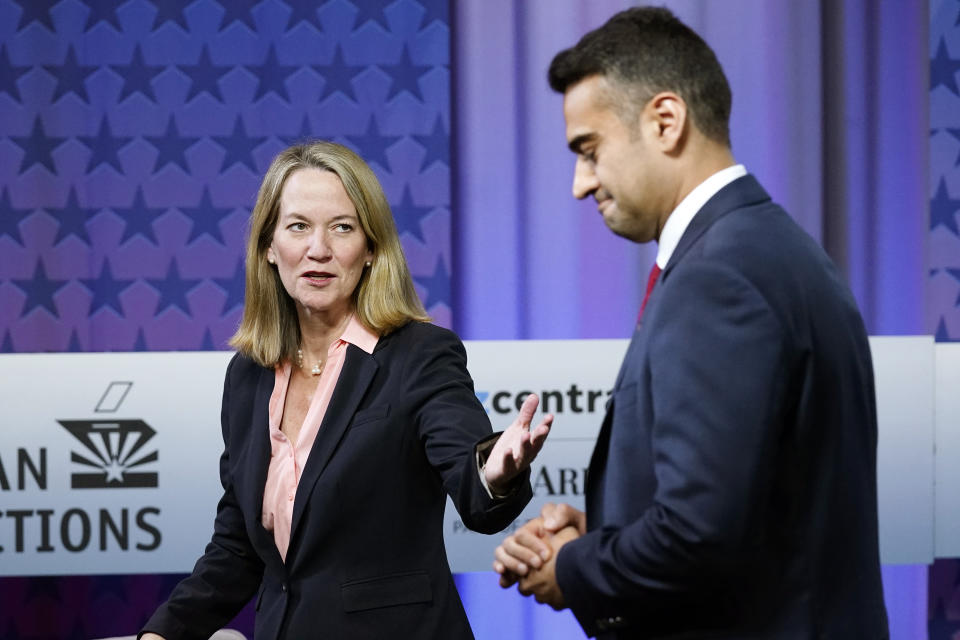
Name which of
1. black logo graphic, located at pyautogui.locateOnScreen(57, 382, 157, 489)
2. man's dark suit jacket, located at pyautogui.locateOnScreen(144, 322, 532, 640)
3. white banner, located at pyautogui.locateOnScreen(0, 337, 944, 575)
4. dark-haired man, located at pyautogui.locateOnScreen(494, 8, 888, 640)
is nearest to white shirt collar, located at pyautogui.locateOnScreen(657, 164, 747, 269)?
dark-haired man, located at pyautogui.locateOnScreen(494, 8, 888, 640)

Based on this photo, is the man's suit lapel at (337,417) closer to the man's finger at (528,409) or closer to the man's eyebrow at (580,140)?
the man's finger at (528,409)

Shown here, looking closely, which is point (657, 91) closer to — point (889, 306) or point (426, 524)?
point (426, 524)

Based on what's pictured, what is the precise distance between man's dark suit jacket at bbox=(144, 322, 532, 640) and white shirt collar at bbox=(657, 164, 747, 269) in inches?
26.6

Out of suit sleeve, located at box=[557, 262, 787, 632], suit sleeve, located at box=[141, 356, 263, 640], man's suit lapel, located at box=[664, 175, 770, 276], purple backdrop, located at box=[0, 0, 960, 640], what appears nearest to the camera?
suit sleeve, located at box=[557, 262, 787, 632]

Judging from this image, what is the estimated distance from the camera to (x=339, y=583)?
203 centimetres

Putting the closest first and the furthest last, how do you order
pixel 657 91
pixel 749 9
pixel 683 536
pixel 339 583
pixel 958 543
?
pixel 683 536
pixel 657 91
pixel 339 583
pixel 958 543
pixel 749 9

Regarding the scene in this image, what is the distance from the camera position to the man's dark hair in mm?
1406

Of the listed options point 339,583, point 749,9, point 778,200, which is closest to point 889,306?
point 778,200

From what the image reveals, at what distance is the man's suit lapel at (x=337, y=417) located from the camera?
6.73 feet

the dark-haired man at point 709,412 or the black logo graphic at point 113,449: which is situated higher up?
the dark-haired man at point 709,412

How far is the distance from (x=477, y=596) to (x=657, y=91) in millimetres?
2751

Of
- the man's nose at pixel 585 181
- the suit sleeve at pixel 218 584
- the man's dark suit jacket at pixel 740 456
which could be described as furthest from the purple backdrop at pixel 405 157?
the man's dark suit jacket at pixel 740 456

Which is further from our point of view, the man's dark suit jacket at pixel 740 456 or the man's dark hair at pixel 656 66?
the man's dark hair at pixel 656 66

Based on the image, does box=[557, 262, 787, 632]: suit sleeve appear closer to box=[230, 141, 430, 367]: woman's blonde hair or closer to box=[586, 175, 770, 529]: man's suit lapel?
box=[586, 175, 770, 529]: man's suit lapel
